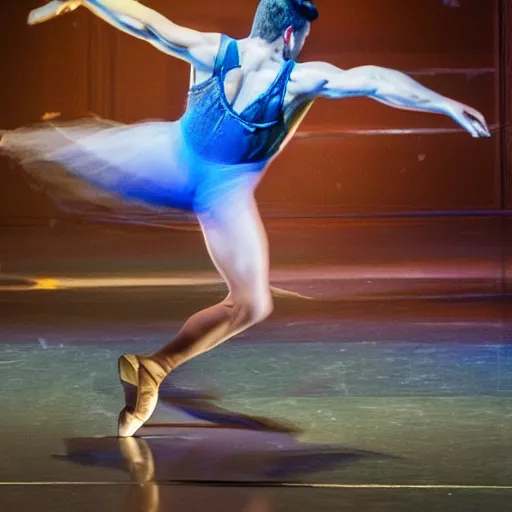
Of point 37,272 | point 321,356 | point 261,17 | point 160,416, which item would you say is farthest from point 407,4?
point 160,416

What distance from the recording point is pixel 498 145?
6.46 meters

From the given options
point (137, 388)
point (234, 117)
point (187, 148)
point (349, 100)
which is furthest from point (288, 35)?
point (349, 100)

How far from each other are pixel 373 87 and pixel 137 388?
Result: 37.7 inches

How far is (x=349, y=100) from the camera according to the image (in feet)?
20.7

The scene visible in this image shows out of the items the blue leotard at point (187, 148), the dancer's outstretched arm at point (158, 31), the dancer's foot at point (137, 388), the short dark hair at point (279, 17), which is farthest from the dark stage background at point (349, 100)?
the dancer's foot at point (137, 388)

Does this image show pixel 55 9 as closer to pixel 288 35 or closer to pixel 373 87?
pixel 288 35

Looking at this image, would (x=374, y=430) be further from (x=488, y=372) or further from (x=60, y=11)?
(x=60, y=11)

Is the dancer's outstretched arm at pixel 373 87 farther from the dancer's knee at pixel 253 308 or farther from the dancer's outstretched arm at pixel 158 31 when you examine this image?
the dancer's knee at pixel 253 308

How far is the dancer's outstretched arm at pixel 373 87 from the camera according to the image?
2.68m

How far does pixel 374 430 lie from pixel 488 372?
2.52ft

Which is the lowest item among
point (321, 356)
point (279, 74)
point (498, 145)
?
point (321, 356)

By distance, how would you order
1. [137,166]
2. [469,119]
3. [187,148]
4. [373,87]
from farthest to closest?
1. [137,166]
2. [187,148]
3. [373,87]
4. [469,119]

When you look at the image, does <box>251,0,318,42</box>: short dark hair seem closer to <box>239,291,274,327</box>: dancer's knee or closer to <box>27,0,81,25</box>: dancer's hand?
<box>27,0,81,25</box>: dancer's hand

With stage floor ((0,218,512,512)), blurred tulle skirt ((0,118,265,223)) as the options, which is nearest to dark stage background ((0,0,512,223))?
stage floor ((0,218,512,512))
